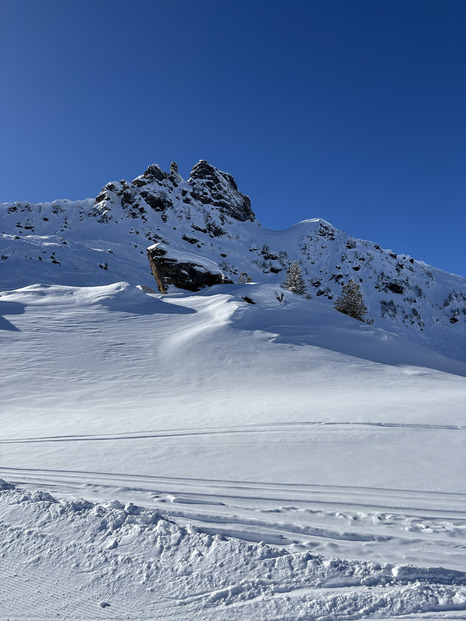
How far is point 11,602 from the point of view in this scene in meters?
2.36

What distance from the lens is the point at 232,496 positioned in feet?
12.2

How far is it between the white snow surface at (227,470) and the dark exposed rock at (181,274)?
11.0 metres

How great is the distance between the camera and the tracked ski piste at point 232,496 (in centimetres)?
234

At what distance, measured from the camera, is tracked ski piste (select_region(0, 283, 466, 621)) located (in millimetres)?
2338

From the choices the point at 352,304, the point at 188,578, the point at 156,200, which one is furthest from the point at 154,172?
the point at 188,578

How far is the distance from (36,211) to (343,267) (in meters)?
57.7

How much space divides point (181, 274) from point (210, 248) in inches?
1232

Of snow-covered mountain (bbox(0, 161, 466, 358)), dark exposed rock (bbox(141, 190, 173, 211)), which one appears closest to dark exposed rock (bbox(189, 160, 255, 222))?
snow-covered mountain (bbox(0, 161, 466, 358))

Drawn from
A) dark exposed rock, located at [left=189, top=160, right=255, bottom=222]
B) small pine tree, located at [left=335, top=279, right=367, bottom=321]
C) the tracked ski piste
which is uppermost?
dark exposed rock, located at [left=189, top=160, right=255, bottom=222]

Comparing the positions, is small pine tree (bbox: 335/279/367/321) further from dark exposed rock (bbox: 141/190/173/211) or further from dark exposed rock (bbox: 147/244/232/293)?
dark exposed rock (bbox: 141/190/173/211)

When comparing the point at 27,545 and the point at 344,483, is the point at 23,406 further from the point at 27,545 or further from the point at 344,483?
the point at 344,483

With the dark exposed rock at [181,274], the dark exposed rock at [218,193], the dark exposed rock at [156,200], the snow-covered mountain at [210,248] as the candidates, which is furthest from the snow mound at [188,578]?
the dark exposed rock at [218,193]

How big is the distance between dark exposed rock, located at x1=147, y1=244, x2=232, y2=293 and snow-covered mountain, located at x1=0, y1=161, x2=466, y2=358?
8.37 meters

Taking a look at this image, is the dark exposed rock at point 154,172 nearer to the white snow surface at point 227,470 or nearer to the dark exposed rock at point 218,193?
the dark exposed rock at point 218,193
